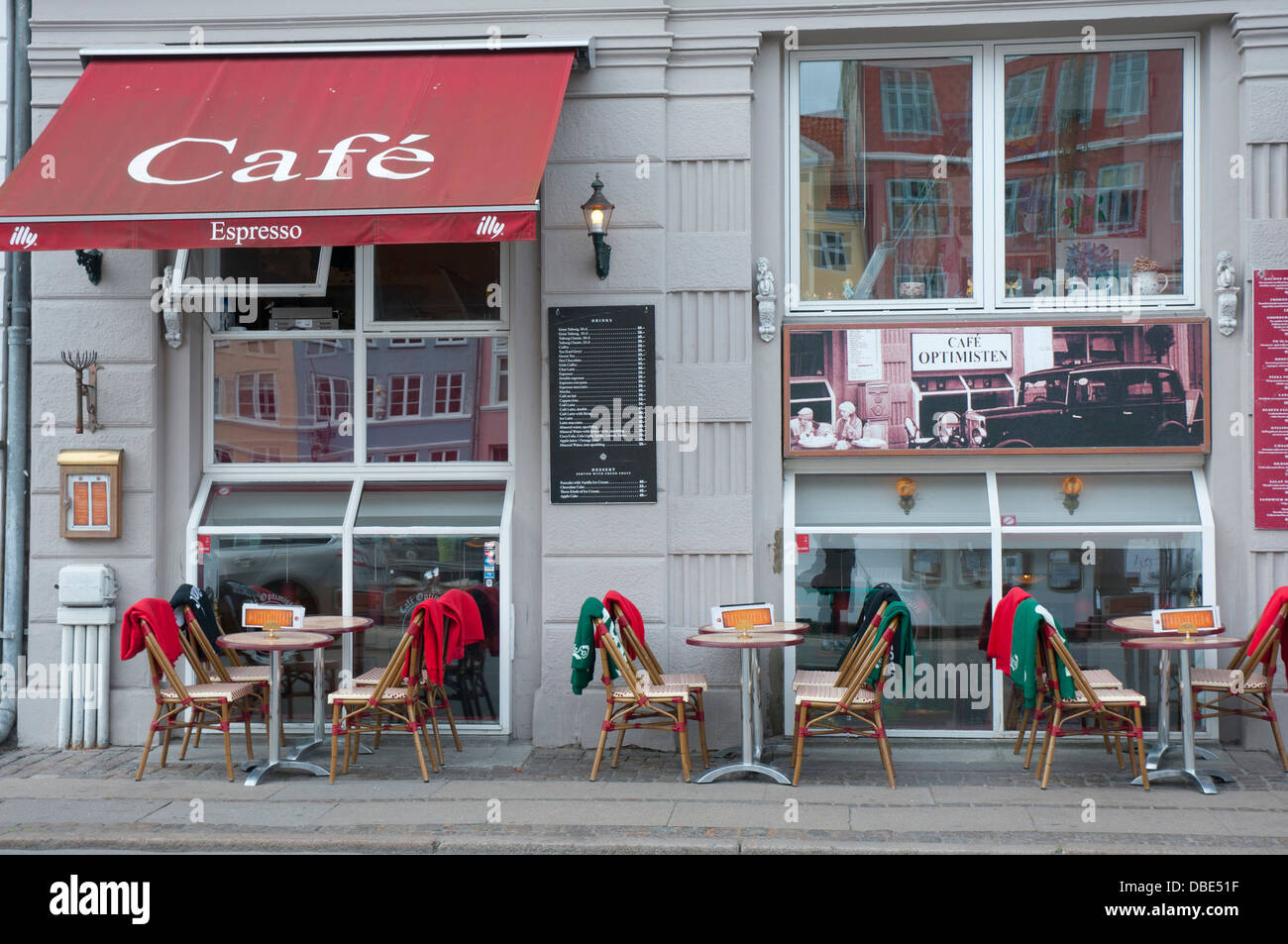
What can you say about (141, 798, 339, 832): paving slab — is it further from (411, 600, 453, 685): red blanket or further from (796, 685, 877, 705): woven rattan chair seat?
(796, 685, 877, 705): woven rattan chair seat

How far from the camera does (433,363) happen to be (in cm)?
940

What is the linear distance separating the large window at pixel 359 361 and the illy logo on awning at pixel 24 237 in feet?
5.62

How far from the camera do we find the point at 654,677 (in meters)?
8.21

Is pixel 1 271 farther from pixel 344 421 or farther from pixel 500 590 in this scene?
pixel 500 590

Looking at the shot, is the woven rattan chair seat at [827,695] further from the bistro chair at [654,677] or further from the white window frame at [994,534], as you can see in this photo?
the white window frame at [994,534]

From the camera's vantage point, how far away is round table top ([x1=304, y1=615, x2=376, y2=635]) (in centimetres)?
849

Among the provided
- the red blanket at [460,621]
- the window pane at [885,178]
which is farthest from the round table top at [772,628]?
the window pane at [885,178]

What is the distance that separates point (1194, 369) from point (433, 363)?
5520mm

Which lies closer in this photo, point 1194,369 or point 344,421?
point 1194,369

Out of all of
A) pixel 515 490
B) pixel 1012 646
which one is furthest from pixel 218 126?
pixel 1012 646

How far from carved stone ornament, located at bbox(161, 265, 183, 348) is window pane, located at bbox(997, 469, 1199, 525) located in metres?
6.17

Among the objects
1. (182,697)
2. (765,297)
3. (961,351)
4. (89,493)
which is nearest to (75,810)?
(182,697)

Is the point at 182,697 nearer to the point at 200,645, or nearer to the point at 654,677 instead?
the point at 200,645

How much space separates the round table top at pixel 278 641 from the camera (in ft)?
25.5
